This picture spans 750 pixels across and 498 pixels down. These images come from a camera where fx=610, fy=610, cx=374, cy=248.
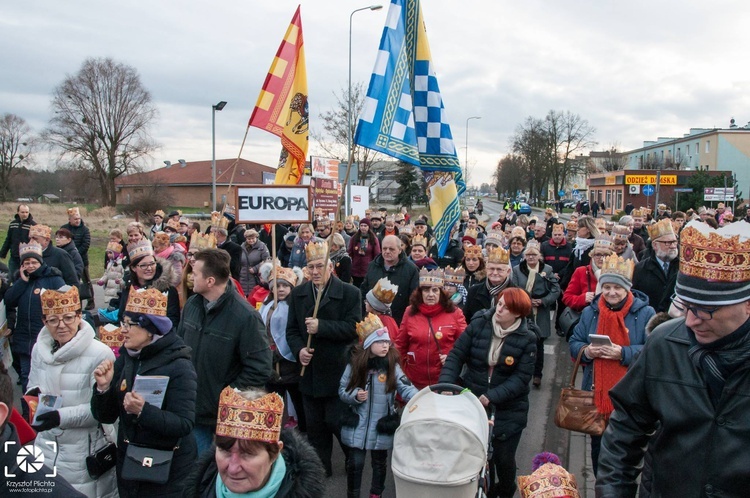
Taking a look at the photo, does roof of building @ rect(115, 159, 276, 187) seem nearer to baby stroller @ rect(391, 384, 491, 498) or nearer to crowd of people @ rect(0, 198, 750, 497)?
crowd of people @ rect(0, 198, 750, 497)

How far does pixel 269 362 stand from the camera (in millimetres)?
4359

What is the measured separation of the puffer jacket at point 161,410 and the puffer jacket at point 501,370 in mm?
1943

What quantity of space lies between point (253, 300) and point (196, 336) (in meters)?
3.43

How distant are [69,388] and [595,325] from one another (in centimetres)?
406

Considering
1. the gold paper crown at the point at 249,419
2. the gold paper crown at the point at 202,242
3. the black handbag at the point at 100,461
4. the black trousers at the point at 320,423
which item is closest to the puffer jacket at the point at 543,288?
the black trousers at the point at 320,423

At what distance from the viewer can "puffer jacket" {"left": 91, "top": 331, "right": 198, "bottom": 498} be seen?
3498mm

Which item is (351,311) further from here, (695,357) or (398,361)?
(695,357)

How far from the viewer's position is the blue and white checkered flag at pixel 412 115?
18.9 ft

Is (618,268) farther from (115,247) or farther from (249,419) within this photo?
(115,247)

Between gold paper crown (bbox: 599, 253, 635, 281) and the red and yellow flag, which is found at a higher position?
the red and yellow flag

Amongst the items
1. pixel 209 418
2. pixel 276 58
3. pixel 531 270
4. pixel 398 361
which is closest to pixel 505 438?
pixel 398 361

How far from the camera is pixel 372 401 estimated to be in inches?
193

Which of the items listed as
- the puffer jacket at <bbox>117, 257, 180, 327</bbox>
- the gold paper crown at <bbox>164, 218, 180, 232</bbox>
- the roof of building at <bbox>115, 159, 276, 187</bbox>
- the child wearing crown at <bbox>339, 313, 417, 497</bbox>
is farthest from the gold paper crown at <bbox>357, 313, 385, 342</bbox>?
the roof of building at <bbox>115, 159, 276, 187</bbox>

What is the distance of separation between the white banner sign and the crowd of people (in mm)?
566
